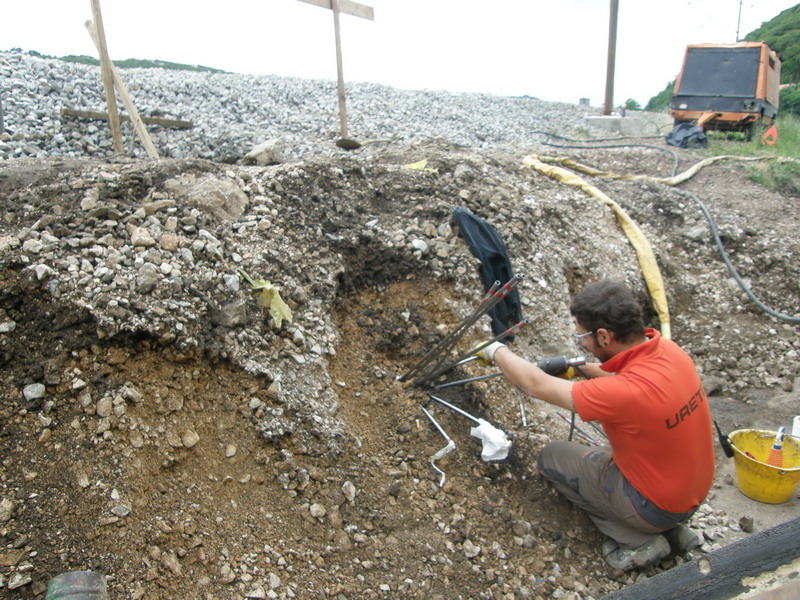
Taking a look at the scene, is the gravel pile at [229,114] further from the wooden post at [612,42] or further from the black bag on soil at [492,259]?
the black bag on soil at [492,259]

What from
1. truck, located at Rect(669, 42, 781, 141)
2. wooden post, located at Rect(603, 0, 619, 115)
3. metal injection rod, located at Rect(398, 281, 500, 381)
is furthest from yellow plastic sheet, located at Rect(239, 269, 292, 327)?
wooden post, located at Rect(603, 0, 619, 115)

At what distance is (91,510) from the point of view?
2.19m

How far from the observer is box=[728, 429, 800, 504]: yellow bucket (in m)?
3.21

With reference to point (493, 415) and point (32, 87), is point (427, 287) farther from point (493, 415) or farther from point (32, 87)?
point (32, 87)

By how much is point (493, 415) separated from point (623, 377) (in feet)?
3.69

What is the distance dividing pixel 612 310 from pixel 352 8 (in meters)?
5.14

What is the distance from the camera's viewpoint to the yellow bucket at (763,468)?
126 inches

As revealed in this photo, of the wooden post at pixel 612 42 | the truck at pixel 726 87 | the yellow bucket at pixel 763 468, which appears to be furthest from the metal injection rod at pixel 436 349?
the wooden post at pixel 612 42

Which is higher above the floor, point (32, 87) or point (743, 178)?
point (32, 87)

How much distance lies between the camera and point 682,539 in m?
2.81

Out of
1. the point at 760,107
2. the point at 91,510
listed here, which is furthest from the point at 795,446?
the point at 760,107

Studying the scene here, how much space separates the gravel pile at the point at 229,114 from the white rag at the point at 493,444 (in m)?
4.05

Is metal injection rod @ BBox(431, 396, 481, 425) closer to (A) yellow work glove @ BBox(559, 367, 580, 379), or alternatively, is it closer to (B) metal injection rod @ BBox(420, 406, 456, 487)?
(B) metal injection rod @ BBox(420, 406, 456, 487)

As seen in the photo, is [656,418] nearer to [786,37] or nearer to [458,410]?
[458,410]
